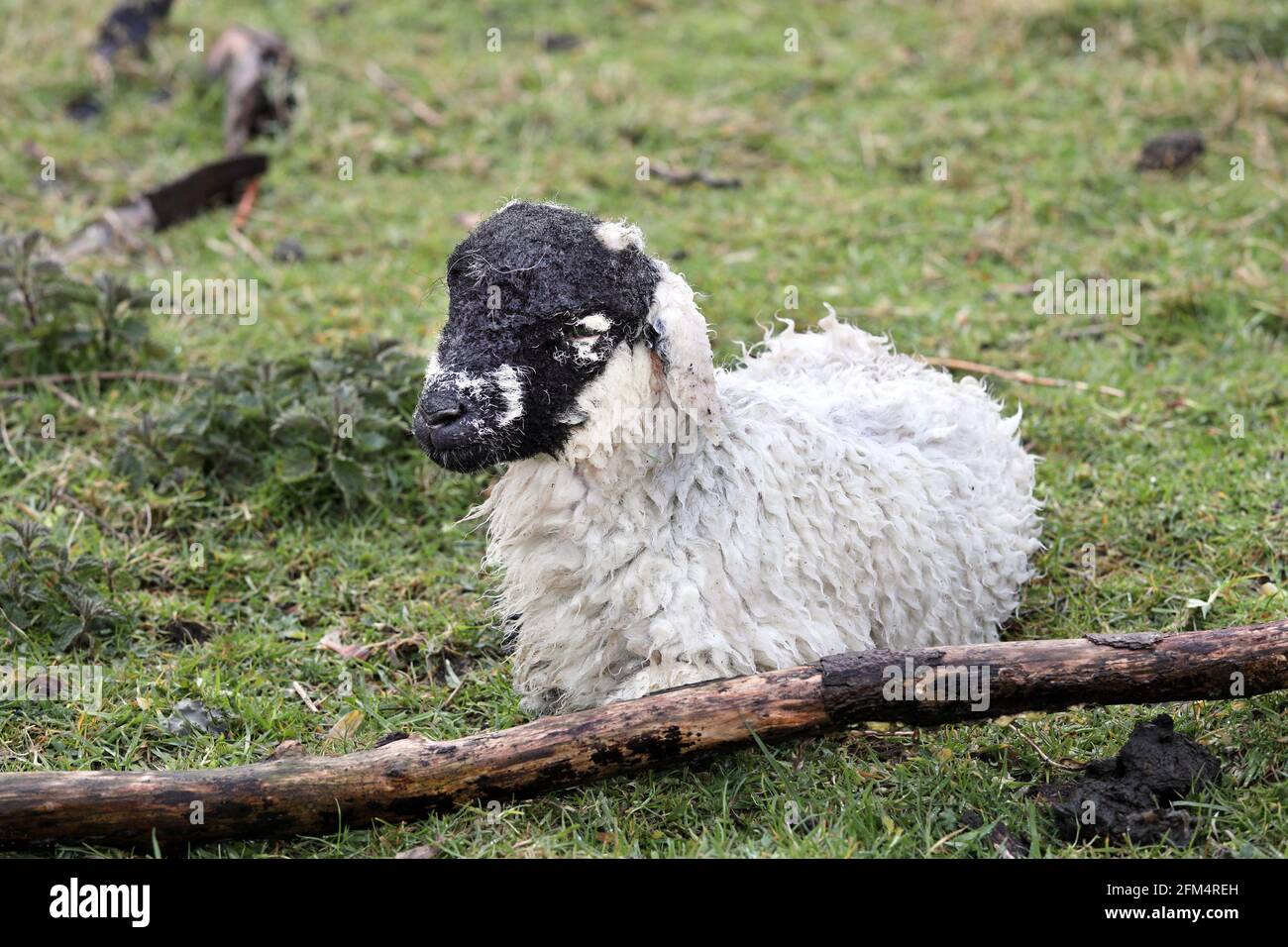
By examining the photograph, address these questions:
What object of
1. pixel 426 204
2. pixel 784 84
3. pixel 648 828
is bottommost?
pixel 648 828

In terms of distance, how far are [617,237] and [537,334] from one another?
0.40m

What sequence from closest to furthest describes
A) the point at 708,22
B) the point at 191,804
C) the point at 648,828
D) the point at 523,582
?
the point at 191,804 → the point at 648,828 → the point at 523,582 → the point at 708,22

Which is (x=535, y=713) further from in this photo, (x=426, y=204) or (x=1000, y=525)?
(x=426, y=204)

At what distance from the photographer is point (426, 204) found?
8.71 m

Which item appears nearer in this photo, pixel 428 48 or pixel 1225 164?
pixel 1225 164

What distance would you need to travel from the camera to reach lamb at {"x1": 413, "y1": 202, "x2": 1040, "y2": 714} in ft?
12.7

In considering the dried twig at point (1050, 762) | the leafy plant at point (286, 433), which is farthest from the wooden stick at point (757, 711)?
the leafy plant at point (286, 433)

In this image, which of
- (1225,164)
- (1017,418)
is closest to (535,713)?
(1017,418)

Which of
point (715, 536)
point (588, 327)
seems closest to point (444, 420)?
point (588, 327)

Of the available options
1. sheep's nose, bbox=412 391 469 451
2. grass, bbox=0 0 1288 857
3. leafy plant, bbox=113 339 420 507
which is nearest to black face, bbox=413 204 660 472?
sheep's nose, bbox=412 391 469 451

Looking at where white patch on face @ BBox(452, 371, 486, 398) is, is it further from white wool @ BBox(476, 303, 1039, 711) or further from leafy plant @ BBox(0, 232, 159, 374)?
leafy plant @ BBox(0, 232, 159, 374)

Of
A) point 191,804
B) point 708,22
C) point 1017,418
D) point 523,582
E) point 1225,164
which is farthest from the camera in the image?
point 708,22

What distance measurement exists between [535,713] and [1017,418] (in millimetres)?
2237

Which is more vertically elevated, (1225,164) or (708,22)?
(708,22)
